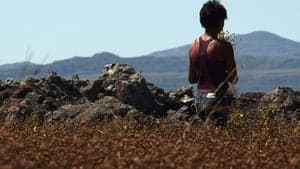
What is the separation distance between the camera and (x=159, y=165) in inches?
215

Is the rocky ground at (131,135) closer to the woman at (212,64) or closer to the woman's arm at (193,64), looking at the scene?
the woman at (212,64)

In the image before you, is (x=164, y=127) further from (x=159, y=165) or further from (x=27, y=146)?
(x=159, y=165)

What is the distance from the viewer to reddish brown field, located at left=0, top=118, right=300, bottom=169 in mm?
5598

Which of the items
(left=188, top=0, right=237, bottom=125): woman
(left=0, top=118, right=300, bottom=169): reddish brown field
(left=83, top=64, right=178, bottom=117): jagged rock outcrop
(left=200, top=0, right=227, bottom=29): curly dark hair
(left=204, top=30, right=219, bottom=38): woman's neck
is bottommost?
(left=83, top=64, right=178, bottom=117): jagged rock outcrop

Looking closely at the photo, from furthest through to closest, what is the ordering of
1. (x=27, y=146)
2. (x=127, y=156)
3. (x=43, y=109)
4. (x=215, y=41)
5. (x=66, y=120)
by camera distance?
(x=43, y=109) < (x=66, y=120) < (x=215, y=41) < (x=27, y=146) < (x=127, y=156)

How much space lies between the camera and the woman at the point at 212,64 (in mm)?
8375

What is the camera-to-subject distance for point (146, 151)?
6301 mm

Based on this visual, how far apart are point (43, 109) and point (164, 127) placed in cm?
392

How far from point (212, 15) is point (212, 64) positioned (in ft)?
1.64

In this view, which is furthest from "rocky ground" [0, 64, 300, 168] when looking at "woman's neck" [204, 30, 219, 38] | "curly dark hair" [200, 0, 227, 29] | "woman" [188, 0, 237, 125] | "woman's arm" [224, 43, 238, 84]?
"curly dark hair" [200, 0, 227, 29]

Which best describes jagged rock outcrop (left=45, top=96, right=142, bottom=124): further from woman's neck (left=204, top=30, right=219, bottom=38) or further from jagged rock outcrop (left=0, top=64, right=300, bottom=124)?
woman's neck (left=204, top=30, right=219, bottom=38)

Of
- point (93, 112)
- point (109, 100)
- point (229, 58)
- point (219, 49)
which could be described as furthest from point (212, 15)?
point (109, 100)

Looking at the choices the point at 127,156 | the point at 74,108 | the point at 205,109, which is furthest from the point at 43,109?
the point at 127,156

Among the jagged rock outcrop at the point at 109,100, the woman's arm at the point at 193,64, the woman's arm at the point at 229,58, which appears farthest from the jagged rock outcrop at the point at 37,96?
the woman's arm at the point at 229,58
